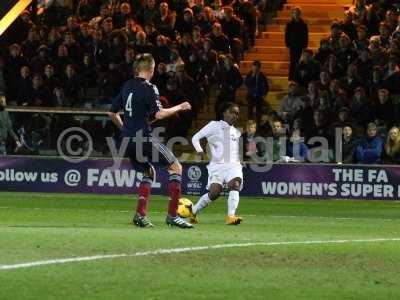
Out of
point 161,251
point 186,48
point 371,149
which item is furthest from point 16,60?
point 161,251

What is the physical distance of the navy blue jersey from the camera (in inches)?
553

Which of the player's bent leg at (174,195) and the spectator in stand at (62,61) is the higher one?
the spectator in stand at (62,61)

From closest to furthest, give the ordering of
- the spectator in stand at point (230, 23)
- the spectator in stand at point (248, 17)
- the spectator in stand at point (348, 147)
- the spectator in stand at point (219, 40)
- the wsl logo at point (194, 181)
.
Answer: the spectator in stand at point (348, 147)
the wsl logo at point (194, 181)
the spectator in stand at point (219, 40)
the spectator in stand at point (230, 23)
the spectator in stand at point (248, 17)

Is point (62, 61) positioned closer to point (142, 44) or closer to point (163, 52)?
point (142, 44)

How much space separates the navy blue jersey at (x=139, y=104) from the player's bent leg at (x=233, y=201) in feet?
6.72

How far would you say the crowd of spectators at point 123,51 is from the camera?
26438mm

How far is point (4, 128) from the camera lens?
24750 mm

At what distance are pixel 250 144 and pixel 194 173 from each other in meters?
1.34

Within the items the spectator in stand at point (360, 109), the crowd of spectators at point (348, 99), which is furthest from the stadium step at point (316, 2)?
the spectator in stand at point (360, 109)

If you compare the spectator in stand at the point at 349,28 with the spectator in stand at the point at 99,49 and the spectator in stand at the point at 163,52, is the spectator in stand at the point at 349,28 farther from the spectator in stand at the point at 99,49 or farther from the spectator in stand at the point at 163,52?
the spectator in stand at the point at 99,49

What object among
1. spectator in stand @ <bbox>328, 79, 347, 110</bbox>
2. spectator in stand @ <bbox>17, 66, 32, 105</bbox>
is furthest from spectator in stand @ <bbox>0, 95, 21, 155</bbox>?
spectator in stand @ <bbox>328, 79, 347, 110</bbox>

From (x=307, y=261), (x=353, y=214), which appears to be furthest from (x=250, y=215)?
(x=307, y=261)

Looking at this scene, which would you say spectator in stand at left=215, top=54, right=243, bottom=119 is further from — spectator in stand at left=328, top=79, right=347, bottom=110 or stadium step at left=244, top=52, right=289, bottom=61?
stadium step at left=244, top=52, right=289, bottom=61

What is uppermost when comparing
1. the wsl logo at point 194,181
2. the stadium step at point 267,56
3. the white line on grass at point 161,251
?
the stadium step at point 267,56
